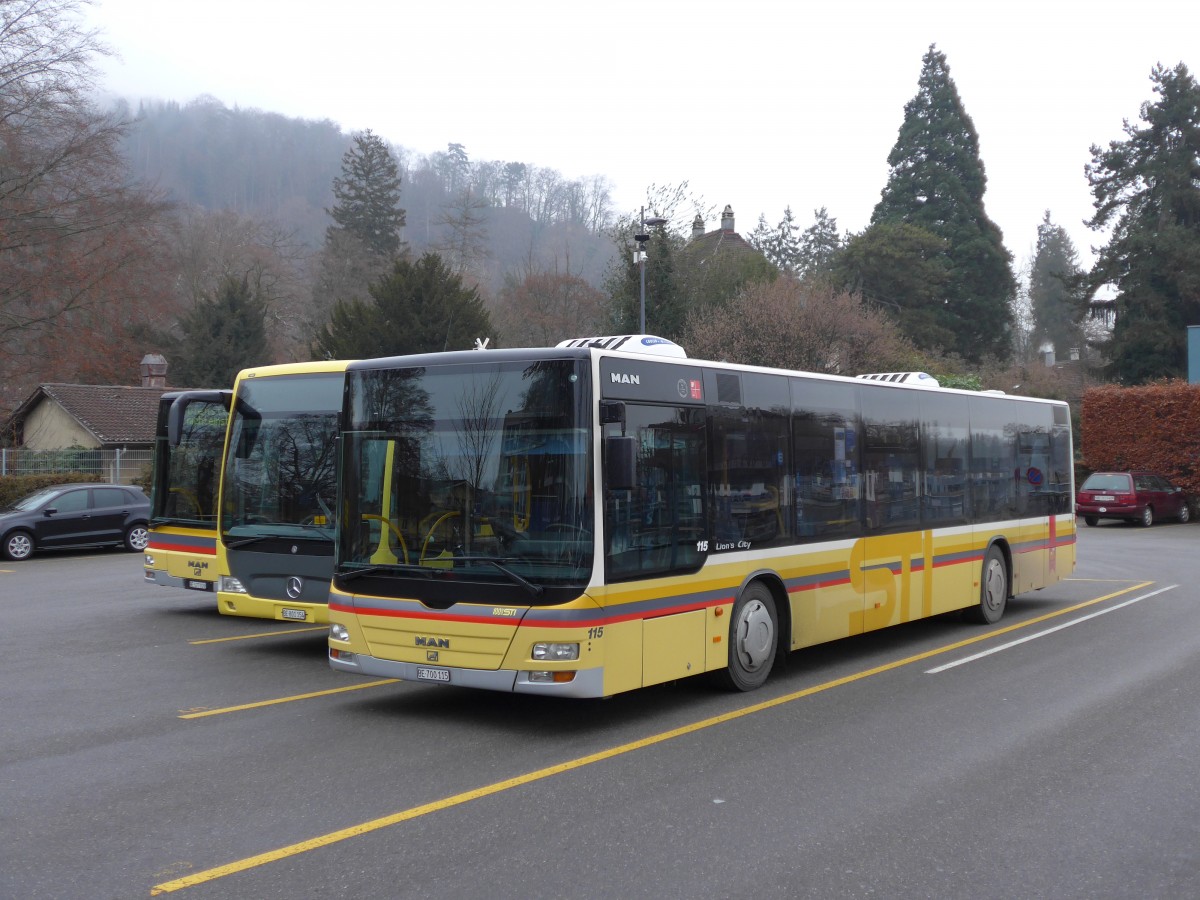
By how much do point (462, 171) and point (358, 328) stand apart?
57.7 m

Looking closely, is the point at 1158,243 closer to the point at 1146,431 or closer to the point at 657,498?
the point at 1146,431

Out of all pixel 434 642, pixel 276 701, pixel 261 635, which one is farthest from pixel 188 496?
pixel 434 642

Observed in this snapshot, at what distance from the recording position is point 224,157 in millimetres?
99562

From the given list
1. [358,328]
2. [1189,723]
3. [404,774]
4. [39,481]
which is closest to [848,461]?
[1189,723]

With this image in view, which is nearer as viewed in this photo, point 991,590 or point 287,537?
point 287,537

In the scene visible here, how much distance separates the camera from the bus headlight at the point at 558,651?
761cm

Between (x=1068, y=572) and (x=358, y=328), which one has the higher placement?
(x=358, y=328)

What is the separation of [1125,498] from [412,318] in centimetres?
2785

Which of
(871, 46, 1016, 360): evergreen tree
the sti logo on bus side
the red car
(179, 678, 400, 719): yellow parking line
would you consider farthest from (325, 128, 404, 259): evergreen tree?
the sti logo on bus side

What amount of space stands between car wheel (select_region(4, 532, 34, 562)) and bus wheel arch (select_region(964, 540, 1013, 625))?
19.0 metres

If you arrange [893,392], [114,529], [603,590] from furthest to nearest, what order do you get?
[114,529] < [893,392] < [603,590]

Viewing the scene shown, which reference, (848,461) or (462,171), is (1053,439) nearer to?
(848,461)

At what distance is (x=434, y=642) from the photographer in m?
8.05

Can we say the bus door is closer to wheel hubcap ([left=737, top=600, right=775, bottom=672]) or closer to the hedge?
wheel hubcap ([left=737, top=600, right=775, bottom=672])
